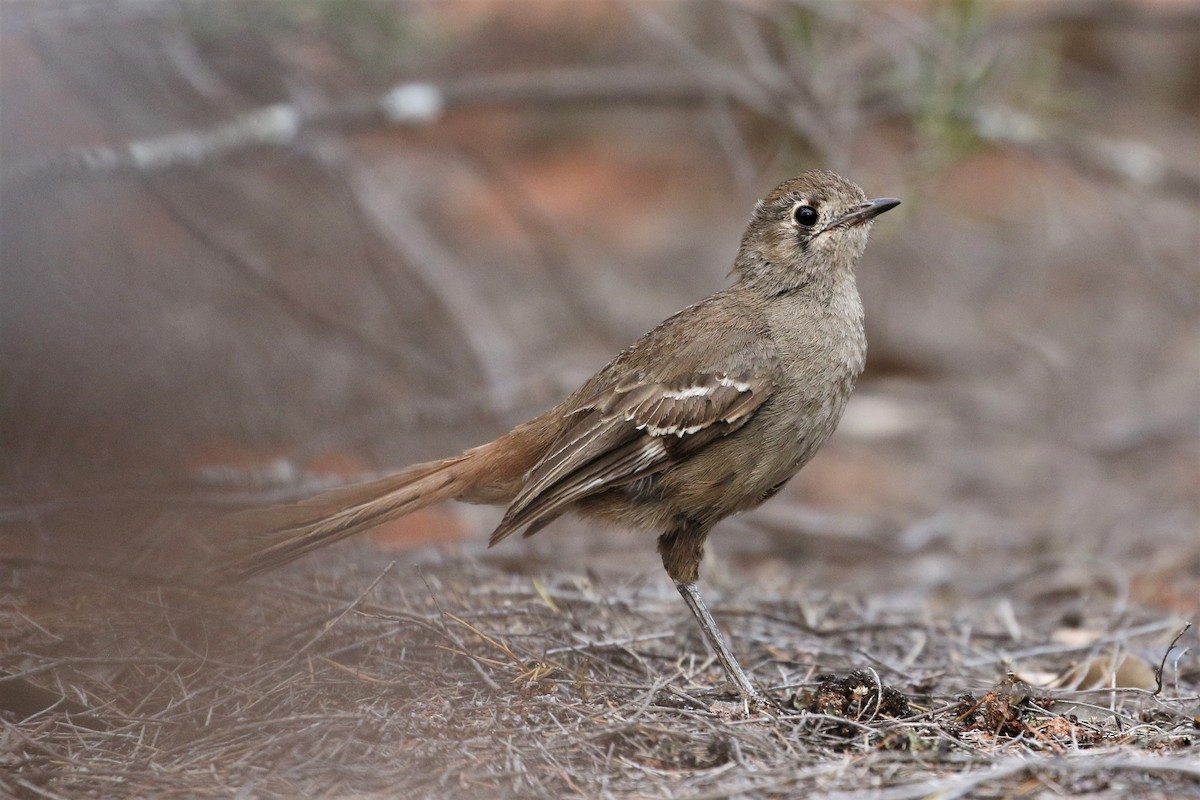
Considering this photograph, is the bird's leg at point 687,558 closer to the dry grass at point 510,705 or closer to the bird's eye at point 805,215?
the dry grass at point 510,705

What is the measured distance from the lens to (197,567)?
4.64 m

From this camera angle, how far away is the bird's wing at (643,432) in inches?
174

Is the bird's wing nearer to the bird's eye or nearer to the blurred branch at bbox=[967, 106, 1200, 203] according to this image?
the bird's eye

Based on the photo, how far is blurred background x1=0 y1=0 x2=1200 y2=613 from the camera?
6.19 m

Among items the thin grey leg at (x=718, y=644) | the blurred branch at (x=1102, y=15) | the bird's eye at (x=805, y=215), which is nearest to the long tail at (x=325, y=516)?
the thin grey leg at (x=718, y=644)

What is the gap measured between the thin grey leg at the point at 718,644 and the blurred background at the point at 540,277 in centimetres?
108

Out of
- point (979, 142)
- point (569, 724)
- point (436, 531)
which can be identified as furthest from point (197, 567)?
point (979, 142)

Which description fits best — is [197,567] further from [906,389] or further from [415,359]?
[906,389]

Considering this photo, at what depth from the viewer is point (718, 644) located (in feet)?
14.4

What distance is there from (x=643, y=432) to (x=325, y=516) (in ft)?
3.73

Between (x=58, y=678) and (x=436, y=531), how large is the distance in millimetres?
3024

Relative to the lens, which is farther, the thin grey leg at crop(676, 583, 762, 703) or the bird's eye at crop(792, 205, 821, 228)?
the bird's eye at crop(792, 205, 821, 228)

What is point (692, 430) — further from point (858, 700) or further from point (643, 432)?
point (858, 700)

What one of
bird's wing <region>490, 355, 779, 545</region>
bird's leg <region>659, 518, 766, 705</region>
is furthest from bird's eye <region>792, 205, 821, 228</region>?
bird's leg <region>659, 518, 766, 705</region>
